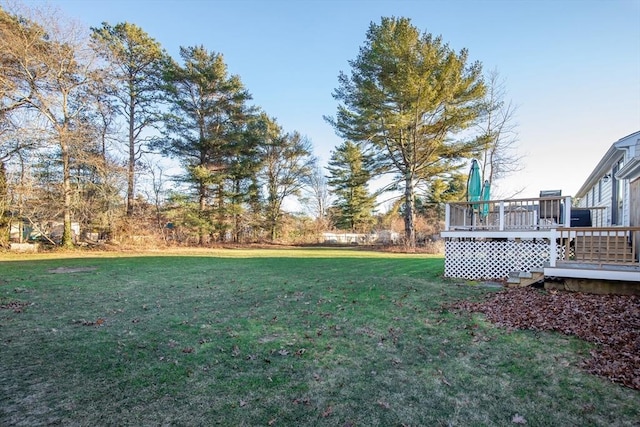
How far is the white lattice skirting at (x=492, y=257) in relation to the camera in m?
7.99

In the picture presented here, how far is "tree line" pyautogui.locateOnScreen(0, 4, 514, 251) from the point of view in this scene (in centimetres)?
1465


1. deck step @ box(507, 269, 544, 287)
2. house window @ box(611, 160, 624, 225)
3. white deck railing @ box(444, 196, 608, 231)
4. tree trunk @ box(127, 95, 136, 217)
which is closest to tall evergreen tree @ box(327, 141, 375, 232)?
tree trunk @ box(127, 95, 136, 217)

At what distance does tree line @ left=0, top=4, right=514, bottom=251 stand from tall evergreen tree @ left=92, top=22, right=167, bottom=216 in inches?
2.9

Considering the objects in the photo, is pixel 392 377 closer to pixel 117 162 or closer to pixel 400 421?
pixel 400 421

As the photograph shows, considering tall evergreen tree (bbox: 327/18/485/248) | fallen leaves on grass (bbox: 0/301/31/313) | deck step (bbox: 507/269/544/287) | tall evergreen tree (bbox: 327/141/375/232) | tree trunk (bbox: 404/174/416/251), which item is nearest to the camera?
fallen leaves on grass (bbox: 0/301/31/313)

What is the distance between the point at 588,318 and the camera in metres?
4.49

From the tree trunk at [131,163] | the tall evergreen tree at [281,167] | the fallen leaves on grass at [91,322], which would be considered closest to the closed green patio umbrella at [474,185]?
the fallen leaves on grass at [91,322]

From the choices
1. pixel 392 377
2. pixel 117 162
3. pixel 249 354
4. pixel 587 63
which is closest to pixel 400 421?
pixel 392 377

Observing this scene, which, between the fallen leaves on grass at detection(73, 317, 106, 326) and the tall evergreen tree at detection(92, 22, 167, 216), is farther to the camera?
the tall evergreen tree at detection(92, 22, 167, 216)

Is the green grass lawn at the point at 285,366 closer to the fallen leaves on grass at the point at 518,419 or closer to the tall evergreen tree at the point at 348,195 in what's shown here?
the fallen leaves on grass at the point at 518,419

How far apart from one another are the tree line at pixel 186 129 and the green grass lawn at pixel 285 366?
12.4 m

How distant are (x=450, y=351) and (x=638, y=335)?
2.27 m

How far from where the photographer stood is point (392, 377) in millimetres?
3092

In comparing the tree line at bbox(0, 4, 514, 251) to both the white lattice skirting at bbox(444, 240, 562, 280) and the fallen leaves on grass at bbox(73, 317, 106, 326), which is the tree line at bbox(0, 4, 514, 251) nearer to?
the white lattice skirting at bbox(444, 240, 562, 280)
